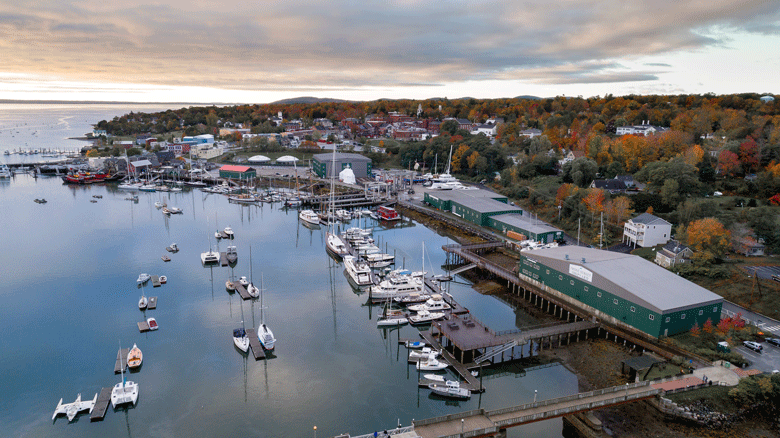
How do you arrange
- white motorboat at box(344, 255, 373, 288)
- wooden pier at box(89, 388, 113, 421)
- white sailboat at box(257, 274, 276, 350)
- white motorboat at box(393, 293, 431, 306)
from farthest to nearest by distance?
1. white motorboat at box(344, 255, 373, 288)
2. white motorboat at box(393, 293, 431, 306)
3. white sailboat at box(257, 274, 276, 350)
4. wooden pier at box(89, 388, 113, 421)

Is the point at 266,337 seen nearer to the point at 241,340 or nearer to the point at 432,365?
the point at 241,340

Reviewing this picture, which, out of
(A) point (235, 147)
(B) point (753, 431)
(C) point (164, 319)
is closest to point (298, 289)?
(C) point (164, 319)

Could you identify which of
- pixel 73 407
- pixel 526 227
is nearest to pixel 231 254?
pixel 73 407

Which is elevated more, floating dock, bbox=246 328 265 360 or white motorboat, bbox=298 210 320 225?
white motorboat, bbox=298 210 320 225

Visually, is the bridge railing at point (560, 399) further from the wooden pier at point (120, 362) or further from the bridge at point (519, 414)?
the wooden pier at point (120, 362)

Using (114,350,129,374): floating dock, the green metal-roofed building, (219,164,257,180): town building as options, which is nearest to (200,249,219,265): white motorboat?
(114,350,129,374): floating dock

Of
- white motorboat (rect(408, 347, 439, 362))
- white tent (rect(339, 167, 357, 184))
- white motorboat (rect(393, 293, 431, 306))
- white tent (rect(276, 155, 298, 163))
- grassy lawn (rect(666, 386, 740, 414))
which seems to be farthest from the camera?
white tent (rect(276, 155, 298, 163))

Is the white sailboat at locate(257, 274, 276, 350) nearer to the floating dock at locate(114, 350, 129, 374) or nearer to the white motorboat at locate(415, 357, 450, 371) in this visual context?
the floating dock at locate(114, 350, 129, 374)

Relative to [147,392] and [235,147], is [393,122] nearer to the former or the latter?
[235,147]
